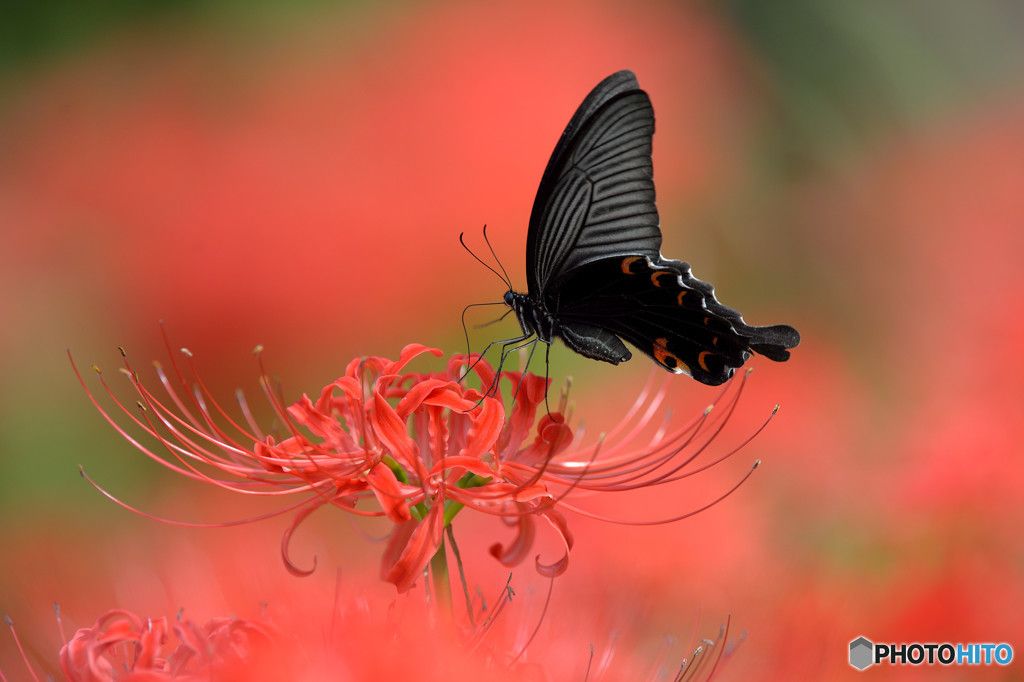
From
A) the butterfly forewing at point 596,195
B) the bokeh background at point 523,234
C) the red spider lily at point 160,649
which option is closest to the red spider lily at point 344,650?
the red spider lily at point 160,649

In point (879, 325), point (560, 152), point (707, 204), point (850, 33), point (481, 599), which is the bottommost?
point (481, 599)

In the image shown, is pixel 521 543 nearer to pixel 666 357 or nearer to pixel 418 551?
pixel 418 551

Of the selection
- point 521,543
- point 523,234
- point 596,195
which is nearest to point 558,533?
point 521,543

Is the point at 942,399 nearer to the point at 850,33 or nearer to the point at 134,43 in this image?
the point at 850,33

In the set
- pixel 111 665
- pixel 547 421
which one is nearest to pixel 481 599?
pixel 547 421

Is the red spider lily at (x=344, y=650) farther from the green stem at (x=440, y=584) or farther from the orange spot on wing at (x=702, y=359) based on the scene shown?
the orange spot on wing at (x=702, y=359)
